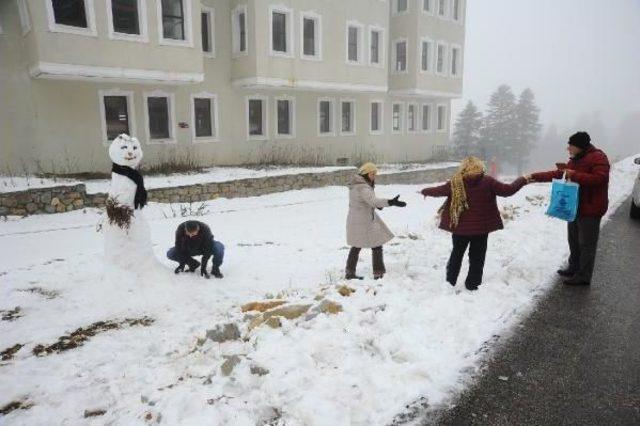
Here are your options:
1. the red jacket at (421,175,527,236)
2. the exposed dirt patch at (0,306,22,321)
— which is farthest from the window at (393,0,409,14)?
the exposed dirt patch at (0,306,22,321)

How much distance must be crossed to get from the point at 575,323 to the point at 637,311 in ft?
3.11

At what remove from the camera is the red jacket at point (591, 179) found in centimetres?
513

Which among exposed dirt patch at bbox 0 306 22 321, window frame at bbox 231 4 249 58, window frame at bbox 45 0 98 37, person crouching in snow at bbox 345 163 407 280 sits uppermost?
window frame at bbox 231 4 249 58

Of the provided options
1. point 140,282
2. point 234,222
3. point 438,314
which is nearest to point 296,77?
point 234,222

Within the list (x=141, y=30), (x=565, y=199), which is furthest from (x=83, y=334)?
(x=141, y=30)

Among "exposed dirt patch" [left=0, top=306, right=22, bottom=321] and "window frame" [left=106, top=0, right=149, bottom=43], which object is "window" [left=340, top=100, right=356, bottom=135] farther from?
"exposed dirt patch" [left=0, top=306, right=22, bottom=321]

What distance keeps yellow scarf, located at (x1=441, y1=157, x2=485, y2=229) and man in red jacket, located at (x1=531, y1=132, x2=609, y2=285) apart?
3.08ft

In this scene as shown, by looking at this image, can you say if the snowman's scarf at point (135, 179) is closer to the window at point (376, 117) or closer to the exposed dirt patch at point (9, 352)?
the exposed dirt patch at point (9, 352)

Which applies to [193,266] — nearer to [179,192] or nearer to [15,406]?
[15,406]

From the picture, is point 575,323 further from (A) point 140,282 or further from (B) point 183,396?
(A) point 140,282

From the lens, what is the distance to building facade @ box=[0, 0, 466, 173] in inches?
521

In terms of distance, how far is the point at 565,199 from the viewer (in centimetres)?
521

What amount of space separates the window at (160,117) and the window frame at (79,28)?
11.6ft

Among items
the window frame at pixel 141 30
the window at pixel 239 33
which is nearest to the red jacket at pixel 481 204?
the window frame at pixel 141 30
